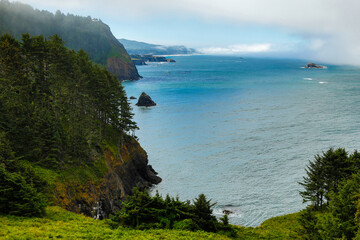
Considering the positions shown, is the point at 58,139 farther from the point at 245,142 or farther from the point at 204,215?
the point at 245,142

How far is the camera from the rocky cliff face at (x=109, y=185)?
34219mm

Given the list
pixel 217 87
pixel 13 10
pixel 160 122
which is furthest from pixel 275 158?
pixel 13 10

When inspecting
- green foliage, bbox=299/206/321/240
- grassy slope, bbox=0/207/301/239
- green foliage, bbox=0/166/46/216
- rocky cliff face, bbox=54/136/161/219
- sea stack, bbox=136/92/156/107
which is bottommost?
rocky cliff face, bbox=54/136/161/219

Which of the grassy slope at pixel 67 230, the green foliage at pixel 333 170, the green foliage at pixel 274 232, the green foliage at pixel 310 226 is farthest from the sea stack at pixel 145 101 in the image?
the green foliage at pixel 310 226

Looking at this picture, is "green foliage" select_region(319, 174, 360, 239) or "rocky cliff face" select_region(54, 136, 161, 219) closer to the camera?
"green foliage" select_region(319, 174, 360, 239)

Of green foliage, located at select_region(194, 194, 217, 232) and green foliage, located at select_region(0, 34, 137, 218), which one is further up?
green foliage, located at select_region(0, 34, 137, 218)

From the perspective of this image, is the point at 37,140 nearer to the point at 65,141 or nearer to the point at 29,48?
the point at 65,141

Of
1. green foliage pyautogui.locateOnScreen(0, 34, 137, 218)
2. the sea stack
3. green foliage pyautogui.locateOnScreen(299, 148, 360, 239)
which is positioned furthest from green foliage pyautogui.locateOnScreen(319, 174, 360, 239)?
the sea stack

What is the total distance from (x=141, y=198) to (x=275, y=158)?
2030 inches

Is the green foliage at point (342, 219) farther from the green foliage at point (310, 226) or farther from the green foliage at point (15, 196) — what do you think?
the green foliage at point (15, 196)

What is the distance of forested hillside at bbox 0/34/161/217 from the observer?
25.8m

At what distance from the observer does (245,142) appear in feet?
253

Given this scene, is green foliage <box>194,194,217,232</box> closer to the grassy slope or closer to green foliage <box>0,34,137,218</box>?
the grassy slope

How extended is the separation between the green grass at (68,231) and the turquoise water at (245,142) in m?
26.8
